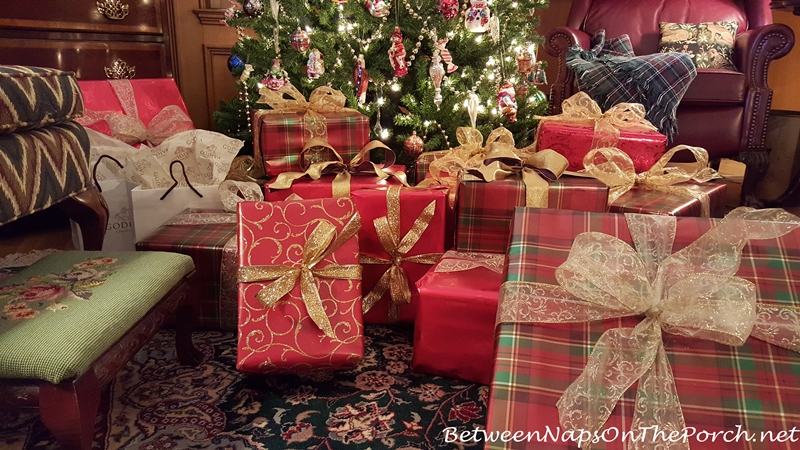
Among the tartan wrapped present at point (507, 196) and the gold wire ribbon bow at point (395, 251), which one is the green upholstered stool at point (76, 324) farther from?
the tartan wrapped present at point (507, 196)

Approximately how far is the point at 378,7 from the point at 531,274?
143 centimetres

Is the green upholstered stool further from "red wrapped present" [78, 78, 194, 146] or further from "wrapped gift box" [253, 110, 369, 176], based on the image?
"red wrapped present" [78, 78, 194, 146]

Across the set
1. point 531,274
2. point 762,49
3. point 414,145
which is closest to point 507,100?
point 414,145

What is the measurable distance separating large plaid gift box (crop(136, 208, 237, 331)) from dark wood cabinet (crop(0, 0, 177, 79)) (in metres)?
1.31

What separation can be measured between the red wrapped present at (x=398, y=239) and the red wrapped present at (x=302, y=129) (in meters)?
0.36

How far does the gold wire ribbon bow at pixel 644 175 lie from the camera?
1636 mm

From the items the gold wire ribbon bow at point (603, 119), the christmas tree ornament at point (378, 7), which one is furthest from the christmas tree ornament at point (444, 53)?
the gold wire ribbon bow at point (603, 119)

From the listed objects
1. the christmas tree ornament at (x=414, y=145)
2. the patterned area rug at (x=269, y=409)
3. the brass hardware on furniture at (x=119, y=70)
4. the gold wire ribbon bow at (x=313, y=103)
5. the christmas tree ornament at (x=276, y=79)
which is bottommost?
the patterned area rug at (x=269, y=409)

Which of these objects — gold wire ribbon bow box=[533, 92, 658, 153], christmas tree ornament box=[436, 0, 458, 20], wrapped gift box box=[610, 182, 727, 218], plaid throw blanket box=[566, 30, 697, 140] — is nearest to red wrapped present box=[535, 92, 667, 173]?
gold wire ribbon bow box=[533, 92, 658, 153]

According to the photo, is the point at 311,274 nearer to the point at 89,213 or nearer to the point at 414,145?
the point at 89,213

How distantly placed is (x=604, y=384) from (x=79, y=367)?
0.75 m

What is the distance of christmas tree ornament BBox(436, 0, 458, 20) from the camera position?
2.04 meters

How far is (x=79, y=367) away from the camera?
859mm

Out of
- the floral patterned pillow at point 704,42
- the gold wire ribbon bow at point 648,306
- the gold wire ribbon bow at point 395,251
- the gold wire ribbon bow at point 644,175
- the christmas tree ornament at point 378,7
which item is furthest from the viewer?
the floral patterned pillow at point 704,42
